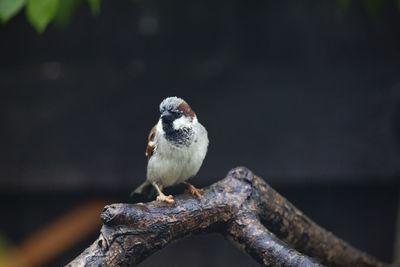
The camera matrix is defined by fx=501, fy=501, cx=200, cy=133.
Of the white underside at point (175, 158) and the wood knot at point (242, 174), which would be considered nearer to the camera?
the wood knot at point (242, 174)

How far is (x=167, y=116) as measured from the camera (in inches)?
69.2

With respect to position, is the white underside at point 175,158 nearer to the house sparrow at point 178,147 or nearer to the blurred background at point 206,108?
the house sparrow at point 178,147

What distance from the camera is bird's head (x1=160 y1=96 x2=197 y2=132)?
174cm

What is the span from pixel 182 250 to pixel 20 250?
89 centimetres

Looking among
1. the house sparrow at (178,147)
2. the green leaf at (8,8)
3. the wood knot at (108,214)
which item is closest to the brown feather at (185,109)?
the house sparrow at (178,147)

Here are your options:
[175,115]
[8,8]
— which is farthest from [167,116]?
[8,8]

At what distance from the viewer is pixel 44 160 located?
106 inches

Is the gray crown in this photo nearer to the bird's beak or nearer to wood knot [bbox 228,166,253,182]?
the bird's beak

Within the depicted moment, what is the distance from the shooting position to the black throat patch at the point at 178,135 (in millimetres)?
1824

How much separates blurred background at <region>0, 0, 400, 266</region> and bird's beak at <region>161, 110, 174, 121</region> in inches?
36.0

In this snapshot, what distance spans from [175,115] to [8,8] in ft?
2.12

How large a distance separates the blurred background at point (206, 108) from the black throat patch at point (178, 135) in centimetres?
84

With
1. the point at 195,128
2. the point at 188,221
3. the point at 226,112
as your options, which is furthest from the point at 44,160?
the point at 188,221

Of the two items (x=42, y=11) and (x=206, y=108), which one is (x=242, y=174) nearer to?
(x=42, y=11)
